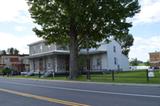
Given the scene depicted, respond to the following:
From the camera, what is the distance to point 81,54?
7931cm

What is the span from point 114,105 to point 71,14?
101 ft

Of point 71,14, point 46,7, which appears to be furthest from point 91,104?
point 46,7

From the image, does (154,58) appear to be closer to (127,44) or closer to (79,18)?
(127,44)

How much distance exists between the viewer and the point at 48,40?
50.2m

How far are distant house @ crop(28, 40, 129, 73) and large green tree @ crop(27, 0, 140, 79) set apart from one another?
26197 millimetres

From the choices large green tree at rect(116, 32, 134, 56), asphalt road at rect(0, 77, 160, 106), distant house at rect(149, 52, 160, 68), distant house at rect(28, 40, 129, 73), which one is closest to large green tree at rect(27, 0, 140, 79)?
asphalt road at rect(0, 77, 160, 106)

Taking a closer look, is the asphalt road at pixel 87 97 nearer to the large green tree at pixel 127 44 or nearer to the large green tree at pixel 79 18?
the large green tree at pixel 79 18

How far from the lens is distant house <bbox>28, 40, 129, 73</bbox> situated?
77750 mm

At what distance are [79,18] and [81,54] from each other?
35691mm

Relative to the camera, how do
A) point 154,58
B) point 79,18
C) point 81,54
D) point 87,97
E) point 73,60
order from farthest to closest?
point 154,58, point 81,54, point 73,60, point 79,18, point 87,97

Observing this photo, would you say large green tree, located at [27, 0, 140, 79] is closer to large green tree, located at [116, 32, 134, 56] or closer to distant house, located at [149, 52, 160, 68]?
large green tree, located at [116, 32, 134, 56]

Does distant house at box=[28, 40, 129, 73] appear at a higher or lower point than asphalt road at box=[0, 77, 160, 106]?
higher

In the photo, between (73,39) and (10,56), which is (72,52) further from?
(10,56)

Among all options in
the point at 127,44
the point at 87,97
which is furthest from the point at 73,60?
the point at 127,44
